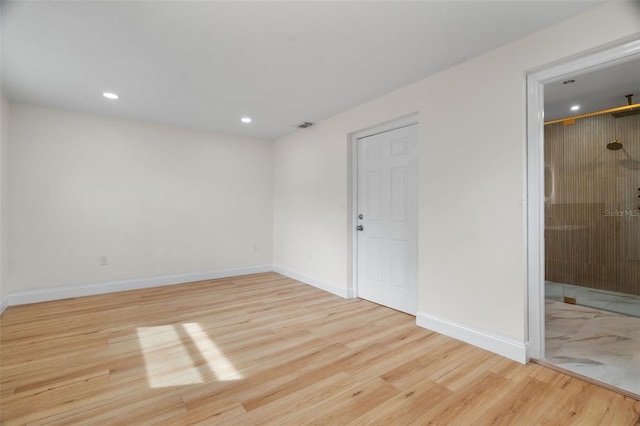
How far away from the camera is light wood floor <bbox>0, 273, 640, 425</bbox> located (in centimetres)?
168

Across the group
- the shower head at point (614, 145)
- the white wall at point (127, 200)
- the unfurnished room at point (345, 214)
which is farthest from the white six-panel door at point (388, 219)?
the white wall at point (127, 200)

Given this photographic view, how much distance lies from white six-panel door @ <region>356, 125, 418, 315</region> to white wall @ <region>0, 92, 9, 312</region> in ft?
14.2

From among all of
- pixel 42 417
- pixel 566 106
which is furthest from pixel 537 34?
pixel 42 417

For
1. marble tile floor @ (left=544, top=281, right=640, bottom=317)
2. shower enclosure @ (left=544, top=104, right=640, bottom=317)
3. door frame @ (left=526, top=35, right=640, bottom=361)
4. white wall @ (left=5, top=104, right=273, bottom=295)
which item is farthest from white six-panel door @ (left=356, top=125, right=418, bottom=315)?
white wall @ (left=5, top=104, right=273, bottom=295)

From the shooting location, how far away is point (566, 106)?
2617mm

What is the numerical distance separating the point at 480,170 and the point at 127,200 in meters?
4.72

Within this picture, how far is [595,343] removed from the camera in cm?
251

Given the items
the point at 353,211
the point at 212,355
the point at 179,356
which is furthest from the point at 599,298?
the point at 179,356

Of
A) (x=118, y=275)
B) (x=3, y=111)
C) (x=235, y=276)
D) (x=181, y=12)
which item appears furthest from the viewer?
(x=235, y=276)

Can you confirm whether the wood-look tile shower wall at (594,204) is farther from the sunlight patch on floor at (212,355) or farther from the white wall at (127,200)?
the white wall at (127,200)

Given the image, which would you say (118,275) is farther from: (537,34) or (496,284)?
(537,34)

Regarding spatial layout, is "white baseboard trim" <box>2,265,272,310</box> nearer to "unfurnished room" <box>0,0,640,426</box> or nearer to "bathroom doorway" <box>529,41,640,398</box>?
"unfurnished room" <box>0,0,640,426</box>

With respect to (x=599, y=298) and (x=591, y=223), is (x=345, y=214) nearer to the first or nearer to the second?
(x=591, y=223)

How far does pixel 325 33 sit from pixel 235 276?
14.0ft
